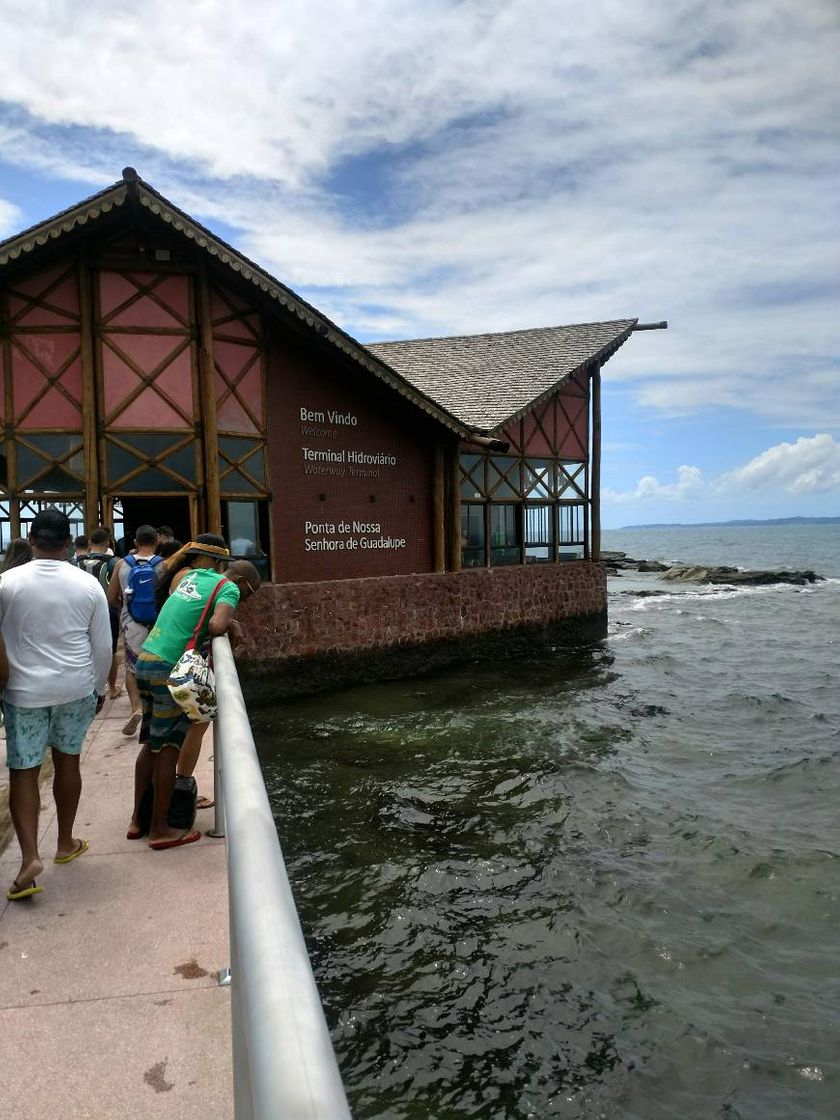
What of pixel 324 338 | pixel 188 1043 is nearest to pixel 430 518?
pixel 324 338

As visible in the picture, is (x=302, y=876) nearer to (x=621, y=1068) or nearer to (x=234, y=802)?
(x=621, y=1068)

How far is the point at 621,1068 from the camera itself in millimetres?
4555

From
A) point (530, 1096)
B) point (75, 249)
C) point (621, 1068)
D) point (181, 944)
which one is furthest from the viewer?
point (75, 249)

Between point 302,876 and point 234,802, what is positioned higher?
point 234,802

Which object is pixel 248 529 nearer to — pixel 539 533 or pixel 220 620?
pixel 539 533

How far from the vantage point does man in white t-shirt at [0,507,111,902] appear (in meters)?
4.04

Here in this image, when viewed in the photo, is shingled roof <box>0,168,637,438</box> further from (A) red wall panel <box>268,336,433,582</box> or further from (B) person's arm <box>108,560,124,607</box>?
(B) person's arm <box>108,560,124,607</box>

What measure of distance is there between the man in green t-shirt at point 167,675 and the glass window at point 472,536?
40.4ft

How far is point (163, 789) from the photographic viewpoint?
454 cm

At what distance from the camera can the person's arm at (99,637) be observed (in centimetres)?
435

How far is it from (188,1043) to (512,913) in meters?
3.79

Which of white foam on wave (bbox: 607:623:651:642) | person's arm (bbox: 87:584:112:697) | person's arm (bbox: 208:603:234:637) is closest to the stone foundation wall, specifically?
white foam on wave (bbox: 607:623:651:642)

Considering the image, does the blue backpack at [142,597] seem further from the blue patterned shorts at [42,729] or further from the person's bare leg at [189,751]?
the blue patterned shorts at [42,729]

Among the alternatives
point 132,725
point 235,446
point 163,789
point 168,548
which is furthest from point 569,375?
point 163,789
